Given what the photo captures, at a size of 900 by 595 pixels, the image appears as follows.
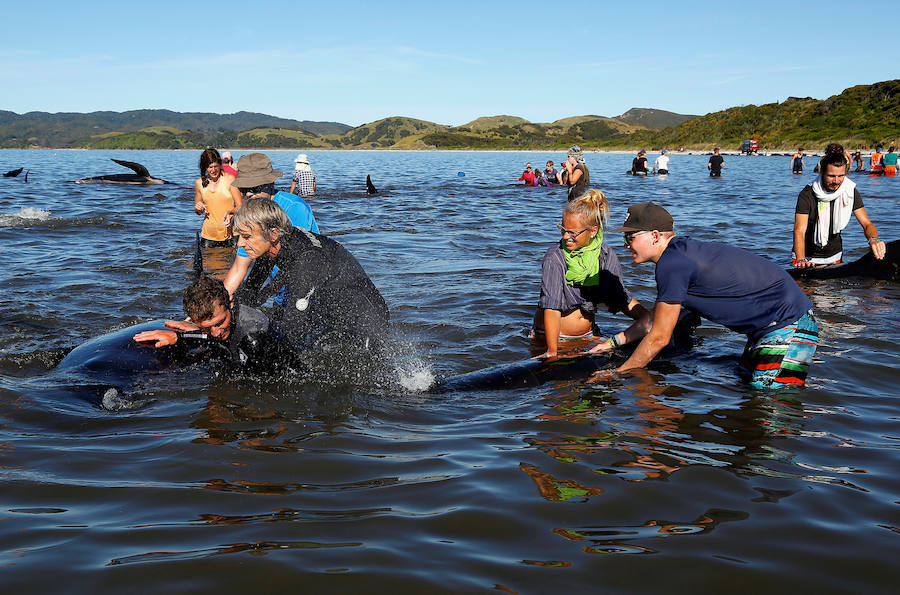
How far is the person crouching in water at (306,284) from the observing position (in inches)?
217

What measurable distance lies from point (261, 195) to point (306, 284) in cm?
160

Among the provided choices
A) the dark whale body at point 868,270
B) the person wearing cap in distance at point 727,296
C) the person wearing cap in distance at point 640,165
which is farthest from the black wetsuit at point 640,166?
the person wearing cap in distance at point 727,296

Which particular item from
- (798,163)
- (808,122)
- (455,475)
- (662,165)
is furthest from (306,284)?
(808,122)

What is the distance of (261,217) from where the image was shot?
5.45 metres

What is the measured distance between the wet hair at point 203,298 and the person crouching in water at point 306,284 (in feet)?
1.36

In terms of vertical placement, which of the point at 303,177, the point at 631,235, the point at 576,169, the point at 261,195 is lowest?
the point at 631,235

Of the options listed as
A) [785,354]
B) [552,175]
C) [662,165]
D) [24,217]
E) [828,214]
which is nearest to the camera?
[785,354]

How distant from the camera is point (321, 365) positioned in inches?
244

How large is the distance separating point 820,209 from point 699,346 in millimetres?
3836

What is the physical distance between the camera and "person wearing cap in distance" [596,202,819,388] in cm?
524

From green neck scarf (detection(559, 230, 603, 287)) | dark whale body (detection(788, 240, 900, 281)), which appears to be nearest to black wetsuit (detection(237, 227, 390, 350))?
green neck scarf (detection(559, 230, 603, 287))

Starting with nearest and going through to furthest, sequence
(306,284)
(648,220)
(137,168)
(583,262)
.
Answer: (648,220) → (306,284) → (583,262) → (137,168)

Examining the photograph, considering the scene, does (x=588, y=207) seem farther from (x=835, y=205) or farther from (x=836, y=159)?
(x=835, y=205)

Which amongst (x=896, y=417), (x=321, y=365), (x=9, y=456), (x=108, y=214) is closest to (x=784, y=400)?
(x=896, y=417)
